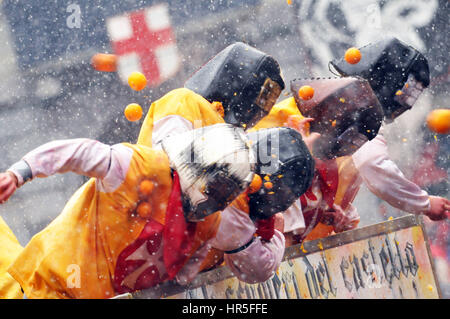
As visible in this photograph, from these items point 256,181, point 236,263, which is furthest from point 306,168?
point 236,263

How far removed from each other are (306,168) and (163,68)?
8.26ft

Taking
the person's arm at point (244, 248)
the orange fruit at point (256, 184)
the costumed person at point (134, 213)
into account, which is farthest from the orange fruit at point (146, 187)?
the orange fruit at point (256, 184)

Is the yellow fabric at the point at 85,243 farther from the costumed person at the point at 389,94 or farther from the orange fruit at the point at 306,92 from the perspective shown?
the costumed person at the point at 389,94

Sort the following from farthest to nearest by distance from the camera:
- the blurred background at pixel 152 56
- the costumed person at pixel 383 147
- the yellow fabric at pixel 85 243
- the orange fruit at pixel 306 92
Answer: the blurred background at pixel 152 56, the costumed person at pixel 383 147, the orange fruit at pixel 306 92, the yellow fabric at pixel 85 243

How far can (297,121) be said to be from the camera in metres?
2.68

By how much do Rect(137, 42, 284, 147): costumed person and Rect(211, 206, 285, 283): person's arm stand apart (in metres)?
0.43

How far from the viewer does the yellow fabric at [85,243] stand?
1.88 m

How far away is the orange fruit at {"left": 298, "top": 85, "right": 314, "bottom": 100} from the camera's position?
8.64 ft

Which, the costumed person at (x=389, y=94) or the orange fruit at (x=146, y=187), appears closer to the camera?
the orange fruit at (x=146, y=187)

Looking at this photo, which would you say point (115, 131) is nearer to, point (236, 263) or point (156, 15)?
point (156, 15)

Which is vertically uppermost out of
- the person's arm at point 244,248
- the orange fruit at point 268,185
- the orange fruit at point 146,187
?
the orange fruit at point 146,187

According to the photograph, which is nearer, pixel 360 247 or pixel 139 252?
pixel 139 252

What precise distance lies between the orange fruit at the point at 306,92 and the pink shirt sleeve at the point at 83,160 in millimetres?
1080

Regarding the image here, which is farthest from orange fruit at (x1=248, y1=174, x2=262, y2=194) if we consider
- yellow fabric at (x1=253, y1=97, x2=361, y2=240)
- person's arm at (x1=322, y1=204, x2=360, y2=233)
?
person's arm at (x1=322, y1=204, x2=360, y2=233)
